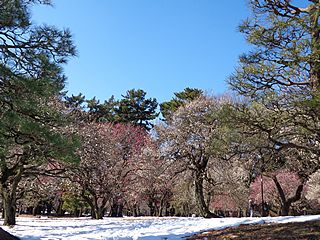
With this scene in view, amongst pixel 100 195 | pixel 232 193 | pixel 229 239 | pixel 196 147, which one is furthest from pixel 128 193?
pixel 229 239

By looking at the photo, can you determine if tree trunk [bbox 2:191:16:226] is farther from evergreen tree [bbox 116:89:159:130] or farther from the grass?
evergreen tree [bbox 116:89:159:130]

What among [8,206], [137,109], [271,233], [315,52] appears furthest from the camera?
[137,109]

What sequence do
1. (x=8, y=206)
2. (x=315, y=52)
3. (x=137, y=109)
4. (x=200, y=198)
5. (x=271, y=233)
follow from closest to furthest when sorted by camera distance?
(x=315, y=52) < (x=271, y=233) < (x=8, y=206) < (x=200, y=198) < (x=137, y=109)

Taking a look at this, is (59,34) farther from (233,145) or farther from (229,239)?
(229,239)

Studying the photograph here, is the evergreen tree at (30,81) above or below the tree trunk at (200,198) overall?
above

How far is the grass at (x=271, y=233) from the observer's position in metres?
5.75

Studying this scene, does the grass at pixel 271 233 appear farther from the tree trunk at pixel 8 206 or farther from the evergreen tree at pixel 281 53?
the tree trunk at pixel 8 206

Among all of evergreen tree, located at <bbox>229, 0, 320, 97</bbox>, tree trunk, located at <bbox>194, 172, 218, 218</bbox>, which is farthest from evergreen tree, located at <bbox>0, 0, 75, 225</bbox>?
tree trunk, located at <bbox>194, 172, 218, 218</bbox>

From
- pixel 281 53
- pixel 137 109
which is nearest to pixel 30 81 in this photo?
pixel 281 53

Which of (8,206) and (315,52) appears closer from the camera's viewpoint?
(315,52)

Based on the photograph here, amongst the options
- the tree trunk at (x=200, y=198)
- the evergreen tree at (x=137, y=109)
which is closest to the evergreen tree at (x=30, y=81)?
the tree trunk at (x=200, y=198)

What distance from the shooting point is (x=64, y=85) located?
20.8 ft

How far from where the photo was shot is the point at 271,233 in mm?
6320

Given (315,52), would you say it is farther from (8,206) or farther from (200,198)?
(8,206)
